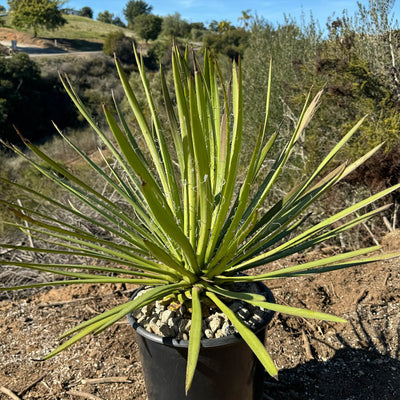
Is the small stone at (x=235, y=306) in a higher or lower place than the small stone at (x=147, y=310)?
higher

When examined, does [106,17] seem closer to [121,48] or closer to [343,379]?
[121,48]

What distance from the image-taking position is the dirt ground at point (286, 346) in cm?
187

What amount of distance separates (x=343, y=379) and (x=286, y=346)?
333 mm

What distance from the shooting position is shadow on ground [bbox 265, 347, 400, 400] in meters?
1.81

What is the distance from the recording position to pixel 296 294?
2516 millimetres

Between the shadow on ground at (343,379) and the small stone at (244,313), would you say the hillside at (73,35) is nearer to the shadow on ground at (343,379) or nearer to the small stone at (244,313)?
the shadow on ground at (343,379)

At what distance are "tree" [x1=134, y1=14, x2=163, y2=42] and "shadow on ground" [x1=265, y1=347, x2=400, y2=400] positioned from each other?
38134 millimetres

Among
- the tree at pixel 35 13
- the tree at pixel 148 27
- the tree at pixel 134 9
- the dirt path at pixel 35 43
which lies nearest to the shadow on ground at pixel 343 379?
the dirt path at pixel 35 43

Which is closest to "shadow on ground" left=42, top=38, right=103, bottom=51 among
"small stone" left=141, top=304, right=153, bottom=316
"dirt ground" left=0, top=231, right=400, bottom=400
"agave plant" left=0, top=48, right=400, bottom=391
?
"dirt ground" left=0, top=231, right=400, bottom=400

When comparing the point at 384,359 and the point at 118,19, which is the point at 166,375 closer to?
the point at 384,359

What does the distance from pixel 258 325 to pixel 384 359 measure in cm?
110

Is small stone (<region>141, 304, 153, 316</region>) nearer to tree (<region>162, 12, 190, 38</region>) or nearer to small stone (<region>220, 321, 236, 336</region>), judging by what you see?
small stone (<region>220, 321, 236, 336</region>)

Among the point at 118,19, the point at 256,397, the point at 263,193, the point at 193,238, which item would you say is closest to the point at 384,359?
the point at 256,397

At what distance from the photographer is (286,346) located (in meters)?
2.10
